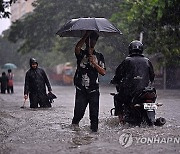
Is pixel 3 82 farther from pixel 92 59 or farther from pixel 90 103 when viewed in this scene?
pixel 92 59

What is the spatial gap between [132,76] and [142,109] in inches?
26.6

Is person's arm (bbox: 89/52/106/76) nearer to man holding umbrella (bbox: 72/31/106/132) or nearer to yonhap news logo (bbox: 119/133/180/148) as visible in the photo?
man holding umbrella (bbox: 72/31/106/132)

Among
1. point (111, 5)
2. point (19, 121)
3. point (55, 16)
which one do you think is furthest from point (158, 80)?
point (19, 121)

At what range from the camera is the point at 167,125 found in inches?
350

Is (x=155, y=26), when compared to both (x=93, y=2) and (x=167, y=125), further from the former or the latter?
(x=167, y=125)

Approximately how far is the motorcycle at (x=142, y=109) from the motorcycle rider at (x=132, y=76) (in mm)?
96

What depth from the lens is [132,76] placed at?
8.52 meters

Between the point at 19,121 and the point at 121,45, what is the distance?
79.8 feet

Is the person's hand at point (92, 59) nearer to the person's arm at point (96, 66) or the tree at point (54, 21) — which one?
the person's arm at point (96, 66)

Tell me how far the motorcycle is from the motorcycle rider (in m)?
0.10

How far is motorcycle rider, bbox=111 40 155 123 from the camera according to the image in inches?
335

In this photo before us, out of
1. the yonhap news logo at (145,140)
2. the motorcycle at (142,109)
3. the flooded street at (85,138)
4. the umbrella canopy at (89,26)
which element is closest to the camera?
the flooded street at (85,138)

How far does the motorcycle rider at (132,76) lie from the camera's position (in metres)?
8.51

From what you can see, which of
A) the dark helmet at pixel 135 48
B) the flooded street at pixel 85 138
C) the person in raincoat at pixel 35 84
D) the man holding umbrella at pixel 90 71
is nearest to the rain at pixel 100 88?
the flooded street at pixel 85 138
